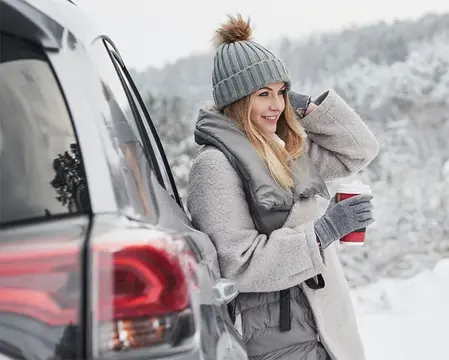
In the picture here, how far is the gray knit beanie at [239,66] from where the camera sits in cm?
241

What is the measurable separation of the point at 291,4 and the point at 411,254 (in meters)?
5.35

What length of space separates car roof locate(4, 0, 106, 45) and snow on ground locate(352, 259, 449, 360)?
4.31 metres

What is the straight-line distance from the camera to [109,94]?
156 cm

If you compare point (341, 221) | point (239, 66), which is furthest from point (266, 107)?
point (341, 221)

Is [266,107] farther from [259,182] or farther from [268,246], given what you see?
[268,246]

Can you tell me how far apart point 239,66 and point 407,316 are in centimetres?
464

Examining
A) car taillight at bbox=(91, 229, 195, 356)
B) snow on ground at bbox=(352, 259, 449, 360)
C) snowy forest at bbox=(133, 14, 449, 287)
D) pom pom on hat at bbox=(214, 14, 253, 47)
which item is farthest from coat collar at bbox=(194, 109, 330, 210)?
snowy forest at bbox=(133, 14, 449, 287)

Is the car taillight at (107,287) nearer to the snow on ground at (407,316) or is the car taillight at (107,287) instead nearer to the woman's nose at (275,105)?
the woman's nose at (275,105)

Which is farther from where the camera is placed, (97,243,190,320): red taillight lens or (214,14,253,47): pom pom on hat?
(214,14,253,47): pom pom on hat

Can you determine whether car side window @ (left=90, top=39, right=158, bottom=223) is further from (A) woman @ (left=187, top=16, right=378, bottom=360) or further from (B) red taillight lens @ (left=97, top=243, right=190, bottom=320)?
(A) woman @ (left=187, top=16, right=378, bottom=360)

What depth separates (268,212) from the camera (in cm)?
227

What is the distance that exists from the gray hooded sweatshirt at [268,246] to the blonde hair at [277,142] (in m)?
0.04

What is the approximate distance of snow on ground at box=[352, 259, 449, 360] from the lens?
18.3 feet

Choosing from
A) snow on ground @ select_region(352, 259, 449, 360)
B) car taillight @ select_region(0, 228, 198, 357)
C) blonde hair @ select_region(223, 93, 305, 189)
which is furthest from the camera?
snow on ground @ select_region(352, 259, 449, 360)
